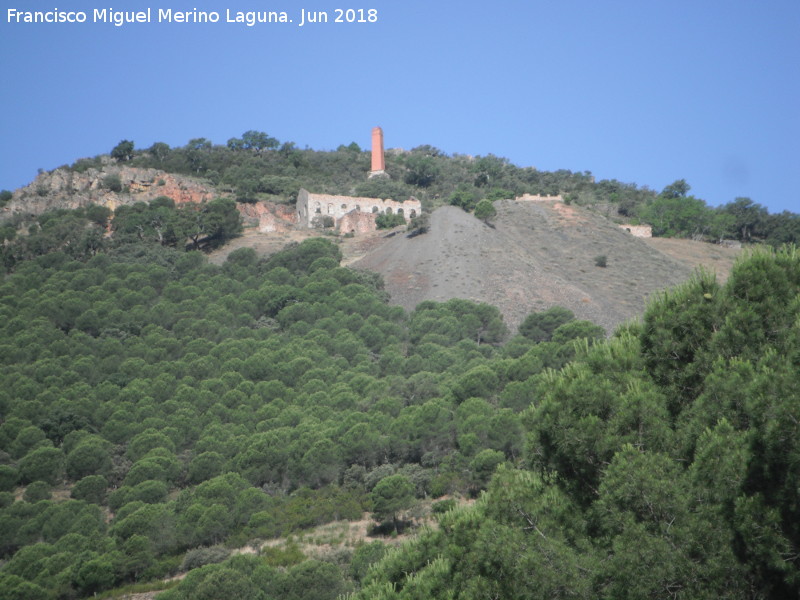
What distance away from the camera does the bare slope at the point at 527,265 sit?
5447 cm

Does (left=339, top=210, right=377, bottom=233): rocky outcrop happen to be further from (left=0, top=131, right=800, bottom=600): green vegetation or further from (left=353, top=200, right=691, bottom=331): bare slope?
(left=0, top=131, right=800, bottom=600): green vegetation

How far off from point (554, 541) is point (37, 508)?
2603 centimetres

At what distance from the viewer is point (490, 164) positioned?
107625mm

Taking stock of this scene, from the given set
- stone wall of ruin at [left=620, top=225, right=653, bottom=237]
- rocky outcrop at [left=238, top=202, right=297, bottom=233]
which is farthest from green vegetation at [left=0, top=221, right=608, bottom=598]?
stone wall of ruin at [left=620, top=225, right=653, bottom=237]

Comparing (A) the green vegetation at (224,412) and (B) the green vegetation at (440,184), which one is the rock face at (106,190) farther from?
(A) the green vegetation at (224,412)

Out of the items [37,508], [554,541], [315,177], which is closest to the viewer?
[554,541]

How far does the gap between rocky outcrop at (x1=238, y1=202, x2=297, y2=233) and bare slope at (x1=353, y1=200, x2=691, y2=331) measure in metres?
10.2

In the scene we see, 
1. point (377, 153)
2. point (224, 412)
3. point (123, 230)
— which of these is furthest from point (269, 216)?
point (224, 412)

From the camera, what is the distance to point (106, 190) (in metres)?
77.3

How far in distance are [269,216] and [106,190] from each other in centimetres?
1560

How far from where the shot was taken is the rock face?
251ft

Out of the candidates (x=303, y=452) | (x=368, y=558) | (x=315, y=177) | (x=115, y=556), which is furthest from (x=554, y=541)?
(x=315, y=177)

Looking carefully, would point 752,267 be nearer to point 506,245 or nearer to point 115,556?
→ point 115,556

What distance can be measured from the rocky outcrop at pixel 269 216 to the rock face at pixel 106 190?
4.24 metres
